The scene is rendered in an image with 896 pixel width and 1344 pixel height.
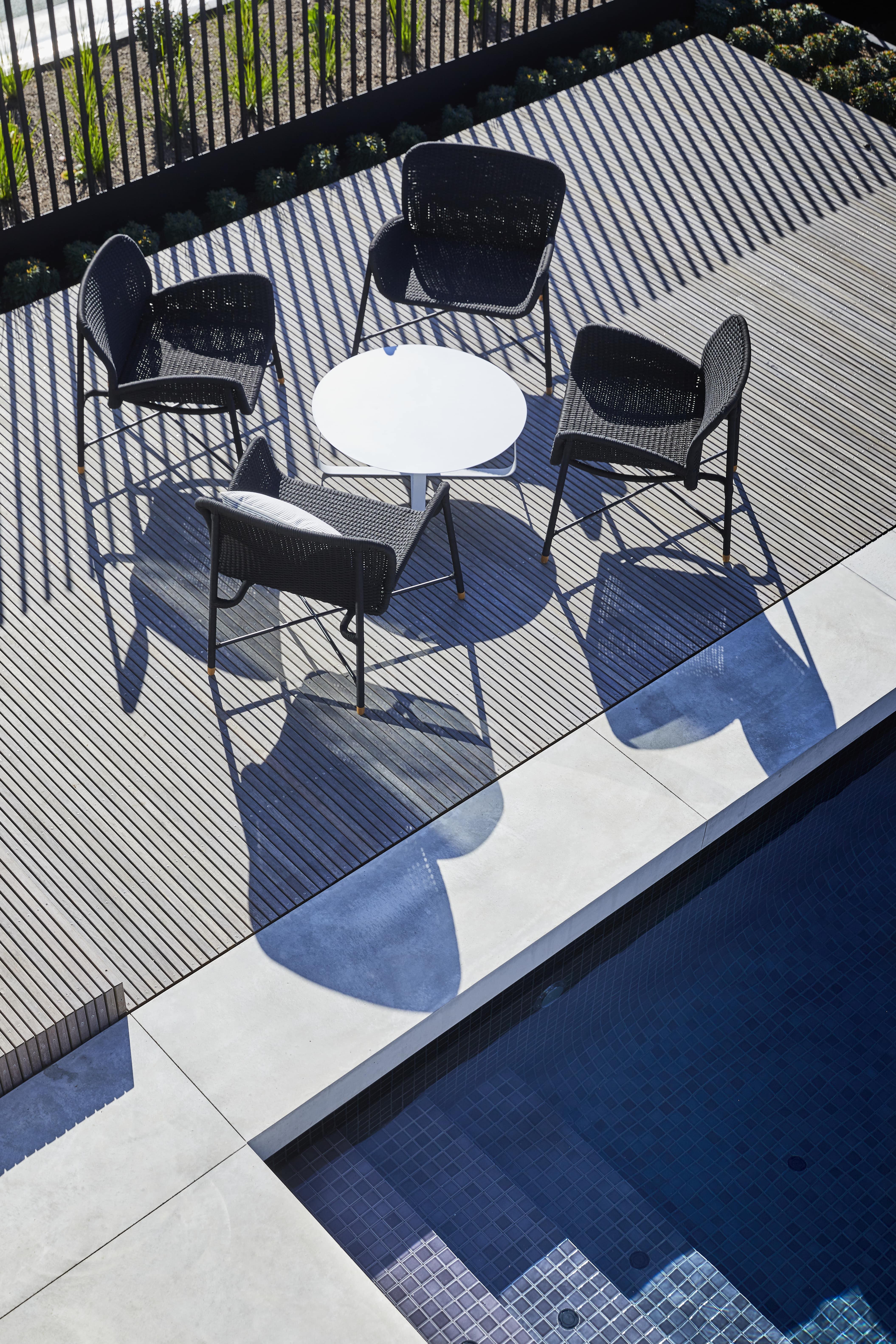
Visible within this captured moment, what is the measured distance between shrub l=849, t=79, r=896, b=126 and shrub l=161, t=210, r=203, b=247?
4.33m

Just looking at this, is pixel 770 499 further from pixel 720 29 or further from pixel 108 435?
pixel 720 29

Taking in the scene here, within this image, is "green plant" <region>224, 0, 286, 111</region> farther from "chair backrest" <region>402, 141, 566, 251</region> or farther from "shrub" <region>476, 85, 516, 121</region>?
"chair backrest" <region>402, 141, 566, 251</region>

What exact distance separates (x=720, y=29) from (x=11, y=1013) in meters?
8.34

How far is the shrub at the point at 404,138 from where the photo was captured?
26.3 feet

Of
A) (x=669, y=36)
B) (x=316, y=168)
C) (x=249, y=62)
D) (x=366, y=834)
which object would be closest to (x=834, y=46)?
(x=669, y=36)

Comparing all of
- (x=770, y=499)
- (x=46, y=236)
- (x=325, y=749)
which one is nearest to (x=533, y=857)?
(x=325, y=749)

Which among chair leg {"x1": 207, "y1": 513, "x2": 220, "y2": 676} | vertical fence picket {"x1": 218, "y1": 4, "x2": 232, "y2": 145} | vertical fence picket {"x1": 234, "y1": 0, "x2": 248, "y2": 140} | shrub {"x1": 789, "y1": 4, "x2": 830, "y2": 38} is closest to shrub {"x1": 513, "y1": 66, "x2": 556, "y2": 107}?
vertical fence picket {"x1": 234, "y1": 0, "x2": 248, "y2": 140}

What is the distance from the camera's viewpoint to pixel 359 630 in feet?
15.5

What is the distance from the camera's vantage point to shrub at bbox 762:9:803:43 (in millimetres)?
9320

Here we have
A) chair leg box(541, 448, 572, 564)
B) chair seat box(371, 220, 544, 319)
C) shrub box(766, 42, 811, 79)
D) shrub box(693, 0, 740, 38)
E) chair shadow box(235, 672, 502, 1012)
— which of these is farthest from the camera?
shrub box(693, 0, 740, 38)

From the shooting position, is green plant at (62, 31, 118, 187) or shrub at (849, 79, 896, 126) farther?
shrub at (849, 79, 896, 126)

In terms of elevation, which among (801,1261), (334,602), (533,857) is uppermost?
(334,602)

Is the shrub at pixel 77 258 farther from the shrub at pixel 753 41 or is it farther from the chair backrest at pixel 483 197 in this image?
the shrub at pixel 753 41

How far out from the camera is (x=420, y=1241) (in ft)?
12.7
